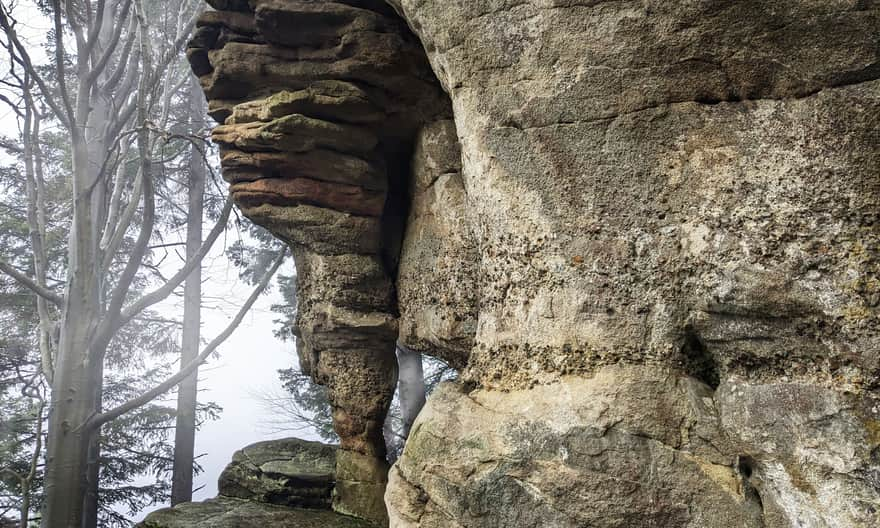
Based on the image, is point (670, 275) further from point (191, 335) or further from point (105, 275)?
point (191, 335)

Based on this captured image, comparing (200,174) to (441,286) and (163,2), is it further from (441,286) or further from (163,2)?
(441,286)

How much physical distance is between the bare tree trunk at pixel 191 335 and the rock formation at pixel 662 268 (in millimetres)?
9492

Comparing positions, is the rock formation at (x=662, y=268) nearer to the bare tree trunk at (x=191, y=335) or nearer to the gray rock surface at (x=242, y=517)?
the gray rock surface at (x=242, y=517)

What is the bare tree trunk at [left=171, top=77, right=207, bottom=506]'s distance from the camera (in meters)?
12.9

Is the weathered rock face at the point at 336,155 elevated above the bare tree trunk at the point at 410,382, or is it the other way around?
the weathered rock face at the point at 336,155

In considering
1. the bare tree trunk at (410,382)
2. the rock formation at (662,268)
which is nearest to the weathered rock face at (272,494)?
the rock formation at (662,268)

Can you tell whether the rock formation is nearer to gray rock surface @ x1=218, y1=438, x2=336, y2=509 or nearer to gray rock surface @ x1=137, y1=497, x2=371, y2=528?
gray rock surface @ x1=137, y1=497, x2=371, y2=528

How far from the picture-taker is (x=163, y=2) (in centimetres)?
1302

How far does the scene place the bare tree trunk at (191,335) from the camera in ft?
42.4

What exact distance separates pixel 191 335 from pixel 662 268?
12.1m

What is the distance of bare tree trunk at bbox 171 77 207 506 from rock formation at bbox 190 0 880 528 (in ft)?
31.1

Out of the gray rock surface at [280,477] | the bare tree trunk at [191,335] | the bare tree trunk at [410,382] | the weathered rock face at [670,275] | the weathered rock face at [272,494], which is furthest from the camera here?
the bare tree trunk at [191,335]

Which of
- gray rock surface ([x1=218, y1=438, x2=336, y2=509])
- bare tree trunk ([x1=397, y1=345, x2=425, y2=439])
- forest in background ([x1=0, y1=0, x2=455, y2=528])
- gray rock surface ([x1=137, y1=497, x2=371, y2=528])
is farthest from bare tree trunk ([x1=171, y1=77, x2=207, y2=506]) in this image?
gray rock surface ([x1=137, y1=497, x2=371, y2=528])

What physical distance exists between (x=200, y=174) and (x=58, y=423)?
770 centimetres
